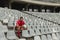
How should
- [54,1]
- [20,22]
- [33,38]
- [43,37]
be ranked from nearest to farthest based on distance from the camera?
[33,38] → [43,37] → [20,22] → [54,1]

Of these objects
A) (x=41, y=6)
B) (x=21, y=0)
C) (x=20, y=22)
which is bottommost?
(x=41, y=6)

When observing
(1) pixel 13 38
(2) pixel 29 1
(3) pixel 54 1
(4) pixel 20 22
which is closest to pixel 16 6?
(2) pixel 29 1

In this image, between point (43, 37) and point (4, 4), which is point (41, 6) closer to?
point (4, 4)

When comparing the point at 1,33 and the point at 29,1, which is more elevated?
the point at 1,33

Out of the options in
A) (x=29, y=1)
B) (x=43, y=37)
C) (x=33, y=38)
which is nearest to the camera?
(x=33, y=38)

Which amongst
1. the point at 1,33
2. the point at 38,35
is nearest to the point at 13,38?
the point at 1,33

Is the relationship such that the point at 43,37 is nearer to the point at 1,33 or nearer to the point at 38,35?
the point at 38,35

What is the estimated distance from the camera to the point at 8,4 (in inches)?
1300

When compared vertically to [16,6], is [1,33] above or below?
above

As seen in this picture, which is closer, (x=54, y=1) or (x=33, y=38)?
(x=33, y=38)

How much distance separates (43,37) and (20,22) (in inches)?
77.0

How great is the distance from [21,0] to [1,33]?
28.3 m

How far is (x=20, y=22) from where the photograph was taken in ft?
27.1

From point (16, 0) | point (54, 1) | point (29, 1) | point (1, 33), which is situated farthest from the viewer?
point (54, 1)
